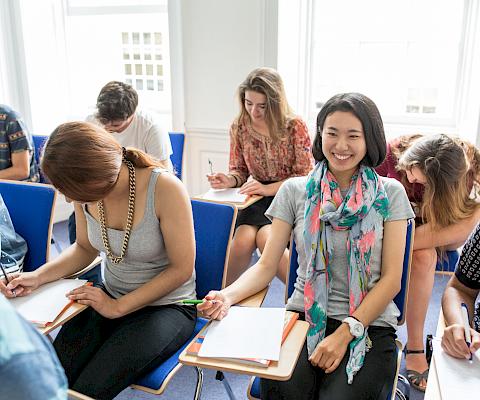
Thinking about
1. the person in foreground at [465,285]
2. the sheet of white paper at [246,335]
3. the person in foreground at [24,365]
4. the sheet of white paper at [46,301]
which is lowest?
the sheet of white paper at [46,301]

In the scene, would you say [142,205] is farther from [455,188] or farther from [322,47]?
[322,47]

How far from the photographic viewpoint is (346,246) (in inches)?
63.4

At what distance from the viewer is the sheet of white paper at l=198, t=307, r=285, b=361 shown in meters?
1.23

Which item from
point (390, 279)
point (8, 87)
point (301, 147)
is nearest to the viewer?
point (390, 279)

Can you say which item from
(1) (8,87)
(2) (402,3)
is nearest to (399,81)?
(2) (402,3)

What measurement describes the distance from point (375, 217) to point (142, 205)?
29.6 inches

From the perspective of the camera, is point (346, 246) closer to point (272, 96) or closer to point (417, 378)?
point (417, 378)

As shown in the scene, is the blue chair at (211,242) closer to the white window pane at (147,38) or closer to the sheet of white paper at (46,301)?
the sheet of white paper at (46,301)

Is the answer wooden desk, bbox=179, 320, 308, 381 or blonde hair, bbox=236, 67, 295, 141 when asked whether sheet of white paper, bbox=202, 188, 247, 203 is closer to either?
blonde hair, bbox=236, 67, 295, 141

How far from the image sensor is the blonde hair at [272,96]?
2617 millimetres

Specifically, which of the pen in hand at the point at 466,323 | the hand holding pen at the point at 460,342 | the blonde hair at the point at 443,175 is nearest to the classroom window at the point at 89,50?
the blonde hair at the point at 443,175

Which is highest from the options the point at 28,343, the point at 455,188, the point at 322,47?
the point at 322,47

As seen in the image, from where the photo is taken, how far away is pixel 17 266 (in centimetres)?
196

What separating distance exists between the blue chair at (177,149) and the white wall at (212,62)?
621 mm
